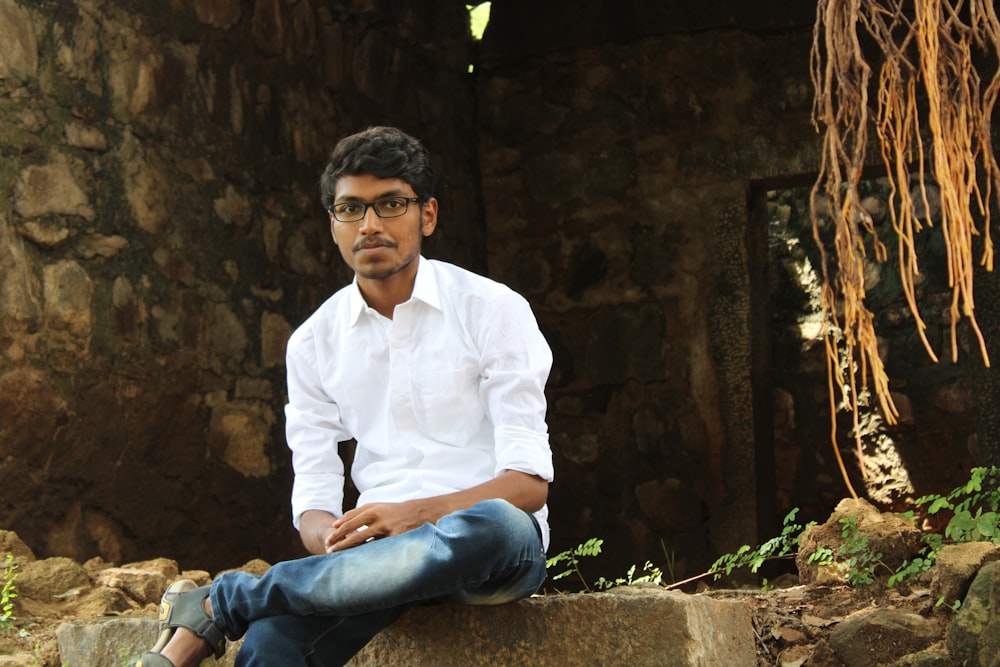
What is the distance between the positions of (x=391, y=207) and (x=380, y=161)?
92mm

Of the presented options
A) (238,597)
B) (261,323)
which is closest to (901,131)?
(238,597)

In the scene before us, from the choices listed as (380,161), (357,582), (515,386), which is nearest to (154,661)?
(357,582)

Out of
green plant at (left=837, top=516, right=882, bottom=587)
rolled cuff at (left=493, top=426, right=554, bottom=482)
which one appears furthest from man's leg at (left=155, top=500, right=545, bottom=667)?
green plant at (left=837, top=516, right=882, bottom=587)

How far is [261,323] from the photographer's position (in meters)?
4.27

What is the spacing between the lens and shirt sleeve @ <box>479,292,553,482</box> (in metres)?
2.17

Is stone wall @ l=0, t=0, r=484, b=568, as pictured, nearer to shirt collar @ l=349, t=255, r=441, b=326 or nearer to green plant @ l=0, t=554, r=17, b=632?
green plant @ l=0, t=554, r=17, b=632

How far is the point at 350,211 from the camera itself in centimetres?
238

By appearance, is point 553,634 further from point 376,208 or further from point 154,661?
point 376,208

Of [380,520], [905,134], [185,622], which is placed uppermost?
[905,134]

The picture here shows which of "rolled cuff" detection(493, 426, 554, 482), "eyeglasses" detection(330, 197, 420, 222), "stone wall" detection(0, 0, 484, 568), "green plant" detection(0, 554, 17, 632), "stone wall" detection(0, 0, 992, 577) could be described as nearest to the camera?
"rolled cuff" detection(493, 426, 554, 482)

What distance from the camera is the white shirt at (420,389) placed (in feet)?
7.45

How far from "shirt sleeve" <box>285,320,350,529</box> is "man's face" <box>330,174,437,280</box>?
0.21m

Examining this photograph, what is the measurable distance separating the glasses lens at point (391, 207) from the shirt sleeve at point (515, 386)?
0.27 metres

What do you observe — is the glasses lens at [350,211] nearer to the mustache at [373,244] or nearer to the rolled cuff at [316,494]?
the mustache at [373,244]
